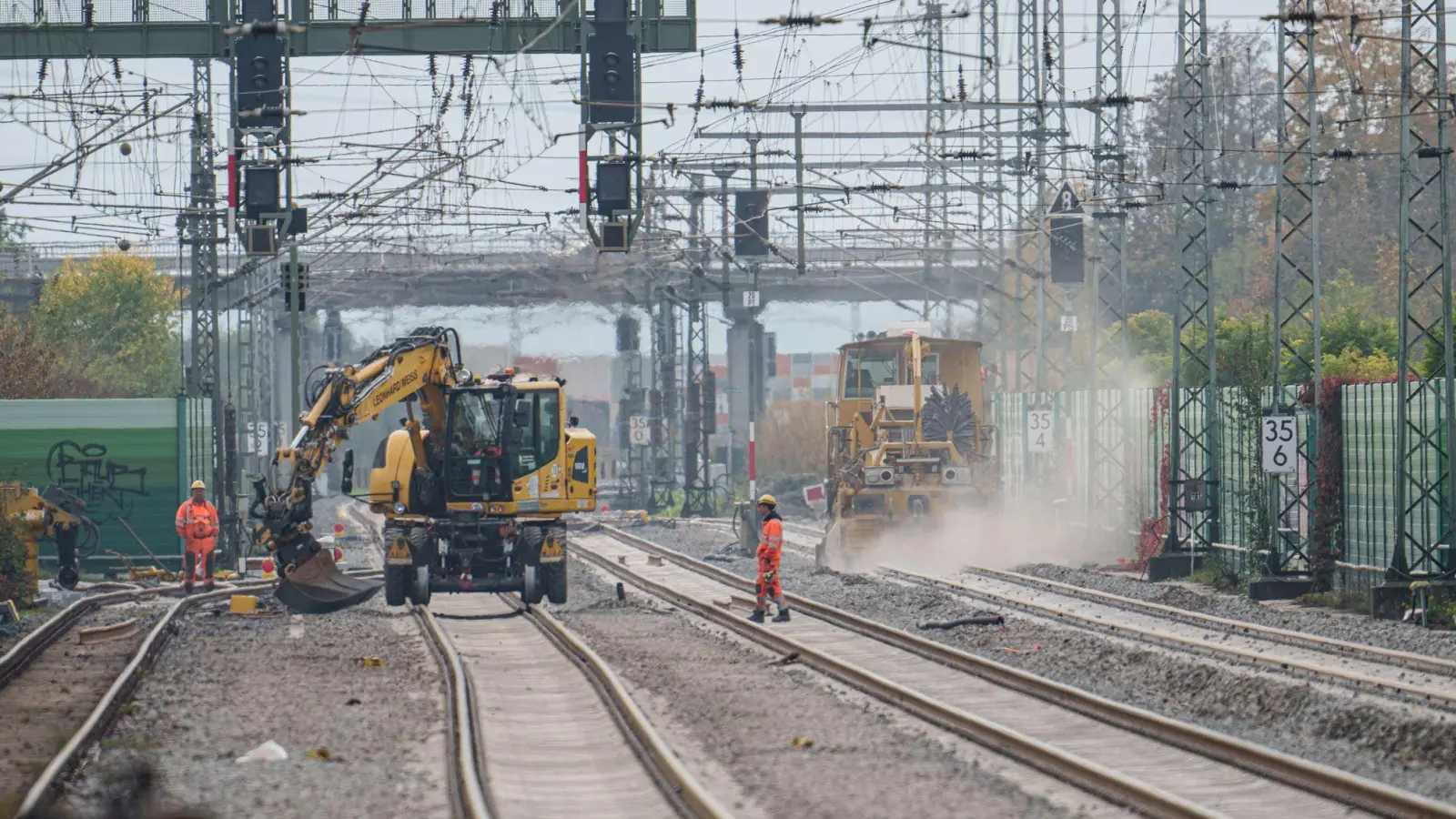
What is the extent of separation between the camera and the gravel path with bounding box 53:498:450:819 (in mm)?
11266

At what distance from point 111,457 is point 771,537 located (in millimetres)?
17794

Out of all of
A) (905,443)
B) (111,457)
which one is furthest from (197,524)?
(905,443)

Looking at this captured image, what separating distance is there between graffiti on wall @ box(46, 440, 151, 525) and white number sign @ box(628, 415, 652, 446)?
2502cm

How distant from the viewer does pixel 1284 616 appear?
22.8 metres

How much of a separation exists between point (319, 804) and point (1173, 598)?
16.8 metres

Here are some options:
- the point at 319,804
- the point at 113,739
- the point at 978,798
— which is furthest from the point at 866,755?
the point at 113,739

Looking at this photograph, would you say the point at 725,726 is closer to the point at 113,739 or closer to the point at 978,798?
the point at 978,798

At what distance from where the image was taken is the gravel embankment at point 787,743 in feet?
35.8

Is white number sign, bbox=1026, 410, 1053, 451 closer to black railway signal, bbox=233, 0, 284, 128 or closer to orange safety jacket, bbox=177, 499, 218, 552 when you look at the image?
orange safety jacket, bbox=177, 499, 218, 552

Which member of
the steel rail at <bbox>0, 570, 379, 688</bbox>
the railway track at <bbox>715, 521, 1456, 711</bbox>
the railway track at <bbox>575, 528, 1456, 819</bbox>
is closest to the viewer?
the railway track at <bbox>575, 528, 1456, 819</bbox>

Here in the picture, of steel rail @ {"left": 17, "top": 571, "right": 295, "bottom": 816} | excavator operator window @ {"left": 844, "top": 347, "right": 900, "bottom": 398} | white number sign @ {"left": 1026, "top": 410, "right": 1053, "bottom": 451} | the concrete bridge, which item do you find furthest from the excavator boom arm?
the concrete bridge

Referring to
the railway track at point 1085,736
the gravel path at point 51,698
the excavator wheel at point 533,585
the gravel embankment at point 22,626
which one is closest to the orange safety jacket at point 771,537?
the railway track at point 1085,736

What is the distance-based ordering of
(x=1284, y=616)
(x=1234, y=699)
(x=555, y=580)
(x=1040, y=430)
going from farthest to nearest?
1. (x=1040, y=430)
2. (x=555, y=580)
3. (x=1284, y=616)
4. (x=1234, y=699)

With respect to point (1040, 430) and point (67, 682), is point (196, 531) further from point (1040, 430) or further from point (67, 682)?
point (1040, 430)
